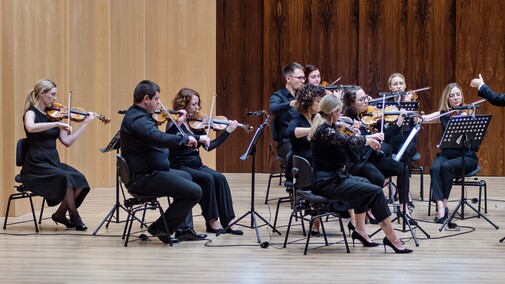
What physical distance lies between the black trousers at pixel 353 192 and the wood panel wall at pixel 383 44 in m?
5.48

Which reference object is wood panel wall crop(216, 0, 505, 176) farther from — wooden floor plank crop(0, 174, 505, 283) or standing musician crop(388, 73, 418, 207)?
wooden floor plank crop(0, 174, 505, 283)

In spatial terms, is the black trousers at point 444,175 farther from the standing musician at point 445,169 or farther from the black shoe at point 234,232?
the black shoe at point 234,232

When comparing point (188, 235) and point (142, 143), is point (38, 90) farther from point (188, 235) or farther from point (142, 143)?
point (188, 235)

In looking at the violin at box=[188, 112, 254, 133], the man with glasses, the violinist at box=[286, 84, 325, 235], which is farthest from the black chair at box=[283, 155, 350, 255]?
the man with glasses

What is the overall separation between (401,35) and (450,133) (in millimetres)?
4594

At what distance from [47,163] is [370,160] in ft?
9.36

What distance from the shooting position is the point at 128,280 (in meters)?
4.92

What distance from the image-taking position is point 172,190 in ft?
19.9

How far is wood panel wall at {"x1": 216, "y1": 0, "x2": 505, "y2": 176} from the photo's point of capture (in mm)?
10961

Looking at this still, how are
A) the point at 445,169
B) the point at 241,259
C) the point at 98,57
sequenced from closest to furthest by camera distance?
the point at 241,259 < the point at 445,169 < the point at 98,57

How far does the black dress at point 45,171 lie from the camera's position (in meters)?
6.79

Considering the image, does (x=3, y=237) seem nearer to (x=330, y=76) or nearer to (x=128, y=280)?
(x=128, y=280)

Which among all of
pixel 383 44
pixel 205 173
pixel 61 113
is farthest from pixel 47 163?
pixel 383 44

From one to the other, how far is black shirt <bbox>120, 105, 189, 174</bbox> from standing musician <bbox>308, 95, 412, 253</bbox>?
39.4 inches
